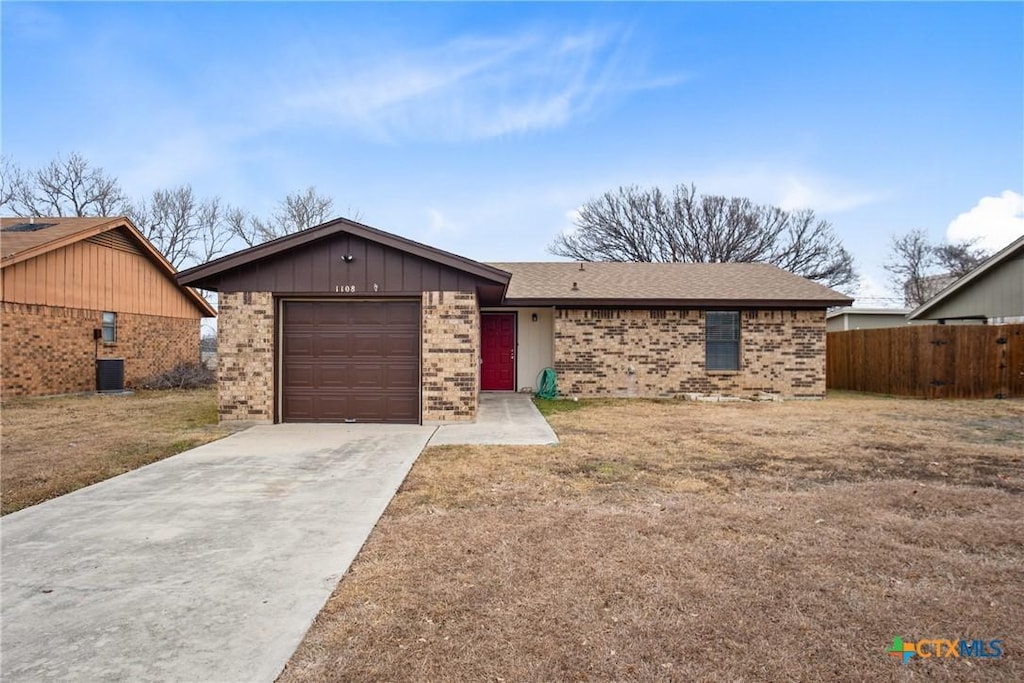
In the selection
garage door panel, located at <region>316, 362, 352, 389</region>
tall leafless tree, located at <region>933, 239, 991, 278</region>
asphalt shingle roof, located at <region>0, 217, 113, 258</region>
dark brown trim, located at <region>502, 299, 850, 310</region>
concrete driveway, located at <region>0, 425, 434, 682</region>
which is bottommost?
concrete driveway, located at <region>0, 425, 434, 682</region>

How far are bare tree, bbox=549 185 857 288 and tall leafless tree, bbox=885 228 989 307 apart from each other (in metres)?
6.26

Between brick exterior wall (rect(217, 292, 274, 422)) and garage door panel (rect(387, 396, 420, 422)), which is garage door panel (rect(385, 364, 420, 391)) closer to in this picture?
garage door panel (rect(387, 396, 420, 422))

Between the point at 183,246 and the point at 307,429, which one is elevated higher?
the point at 183,246

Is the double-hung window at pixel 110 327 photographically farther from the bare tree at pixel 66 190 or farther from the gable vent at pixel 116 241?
the bare tree at pixel 66 190

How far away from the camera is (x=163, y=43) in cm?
1184

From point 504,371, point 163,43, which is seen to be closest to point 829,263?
point 504,371

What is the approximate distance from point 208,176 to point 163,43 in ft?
63.2

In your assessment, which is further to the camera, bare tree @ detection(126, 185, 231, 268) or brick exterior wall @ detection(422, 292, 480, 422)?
bare tree @ detection(126, 185, 231, 268)

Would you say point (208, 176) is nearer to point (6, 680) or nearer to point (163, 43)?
point (163, 43)

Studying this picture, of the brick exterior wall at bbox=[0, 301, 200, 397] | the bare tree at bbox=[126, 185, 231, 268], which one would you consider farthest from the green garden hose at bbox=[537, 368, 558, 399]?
the bare tree at bbox=[126, 185, 231, 268]

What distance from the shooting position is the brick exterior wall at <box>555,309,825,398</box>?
13.6 metres

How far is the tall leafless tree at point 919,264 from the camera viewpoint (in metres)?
33.2

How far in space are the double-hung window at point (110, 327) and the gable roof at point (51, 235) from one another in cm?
241

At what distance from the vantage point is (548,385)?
529 inches
